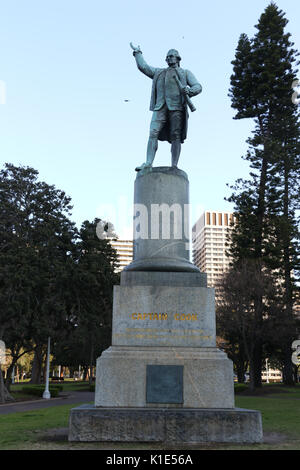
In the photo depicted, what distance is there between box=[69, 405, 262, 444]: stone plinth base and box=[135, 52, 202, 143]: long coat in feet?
20.5

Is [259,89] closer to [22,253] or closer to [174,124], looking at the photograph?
[22,253]

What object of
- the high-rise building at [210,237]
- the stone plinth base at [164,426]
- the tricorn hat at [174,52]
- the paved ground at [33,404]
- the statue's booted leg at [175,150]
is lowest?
the paved ground at [33,404]

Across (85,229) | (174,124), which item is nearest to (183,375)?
(174,124)

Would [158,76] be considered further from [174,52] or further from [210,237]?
[210,237]

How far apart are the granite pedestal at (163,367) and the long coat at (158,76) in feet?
7.97

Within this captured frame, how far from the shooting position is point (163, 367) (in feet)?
24.3

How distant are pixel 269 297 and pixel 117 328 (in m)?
30.0

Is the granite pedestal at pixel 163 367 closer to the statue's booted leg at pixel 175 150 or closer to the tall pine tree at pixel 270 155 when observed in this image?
the statue's booted leg at pixel 175 150

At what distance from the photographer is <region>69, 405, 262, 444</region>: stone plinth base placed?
6.41 m

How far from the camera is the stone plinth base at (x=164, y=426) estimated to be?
641 centimetres

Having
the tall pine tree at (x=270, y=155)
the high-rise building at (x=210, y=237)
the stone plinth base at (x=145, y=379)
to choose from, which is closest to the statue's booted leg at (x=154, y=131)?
the stone plinth base at (x=145, y=379)

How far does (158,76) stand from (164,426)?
757 centimetres

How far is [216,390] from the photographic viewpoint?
7.38 metres

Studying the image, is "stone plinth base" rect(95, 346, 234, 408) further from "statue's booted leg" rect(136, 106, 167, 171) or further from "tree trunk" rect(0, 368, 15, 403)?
"tree trunk" rect(0, 368, 15, 403)
